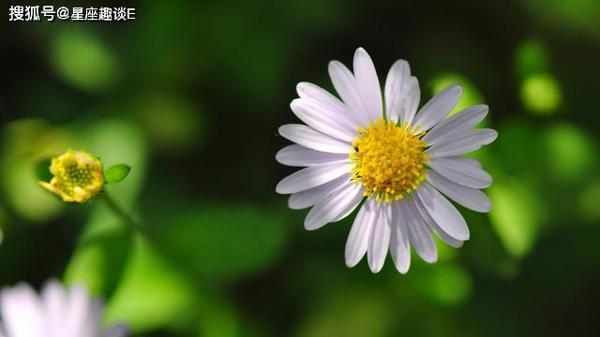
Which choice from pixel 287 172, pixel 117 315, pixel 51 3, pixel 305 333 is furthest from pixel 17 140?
pixel 305 333

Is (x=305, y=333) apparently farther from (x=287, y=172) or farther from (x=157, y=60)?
(x=157, y=60)

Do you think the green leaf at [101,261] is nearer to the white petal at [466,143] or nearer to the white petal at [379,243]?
the white petal at [379,243]

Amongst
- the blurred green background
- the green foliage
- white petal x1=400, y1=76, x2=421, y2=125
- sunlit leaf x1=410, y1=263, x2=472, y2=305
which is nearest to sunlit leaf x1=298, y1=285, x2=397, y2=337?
the blurred green background

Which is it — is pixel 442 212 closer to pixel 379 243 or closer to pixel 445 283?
pixel 379 243

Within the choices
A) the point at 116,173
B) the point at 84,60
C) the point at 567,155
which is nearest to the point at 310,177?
the point at 116,173

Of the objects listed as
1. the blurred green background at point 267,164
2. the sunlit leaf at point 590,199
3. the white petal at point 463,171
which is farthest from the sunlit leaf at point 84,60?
the sunlit leaf at point 590,199
